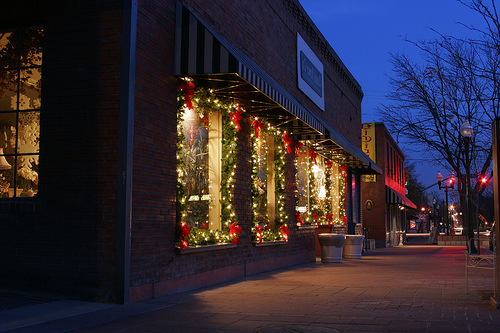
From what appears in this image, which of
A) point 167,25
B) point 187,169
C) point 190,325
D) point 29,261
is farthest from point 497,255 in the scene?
point 29,261

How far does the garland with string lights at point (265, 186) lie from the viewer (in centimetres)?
1251

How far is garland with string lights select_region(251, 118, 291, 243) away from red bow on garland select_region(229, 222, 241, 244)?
120cm

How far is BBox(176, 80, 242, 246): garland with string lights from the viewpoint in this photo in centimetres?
915

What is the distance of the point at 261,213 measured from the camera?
45.1 ft

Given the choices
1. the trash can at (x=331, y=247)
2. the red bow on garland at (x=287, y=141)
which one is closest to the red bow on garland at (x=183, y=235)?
the red bow on garland at (x=287, y=141)

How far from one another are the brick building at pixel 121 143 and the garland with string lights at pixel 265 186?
1.06 metres

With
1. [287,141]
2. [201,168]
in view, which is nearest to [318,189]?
[287,141]

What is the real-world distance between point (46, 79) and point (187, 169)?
3.00m

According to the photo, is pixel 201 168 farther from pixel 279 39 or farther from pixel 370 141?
pixel 370 141

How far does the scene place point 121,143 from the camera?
7.60 meters

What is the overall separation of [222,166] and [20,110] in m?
3.98

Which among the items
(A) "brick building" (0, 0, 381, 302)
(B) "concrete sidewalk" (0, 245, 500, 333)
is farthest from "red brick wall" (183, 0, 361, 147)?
(B) "concrete sidewalk" (0, 245, 500, 333)

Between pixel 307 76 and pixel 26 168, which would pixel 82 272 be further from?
pixel 307 76

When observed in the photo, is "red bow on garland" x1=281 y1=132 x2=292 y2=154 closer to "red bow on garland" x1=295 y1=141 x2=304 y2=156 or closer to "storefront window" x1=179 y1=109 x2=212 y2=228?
"red bow on garland" x1=295 y1=141 x2=304 y2=156
